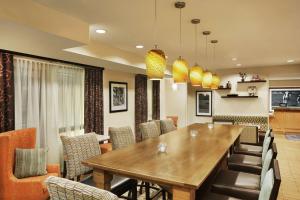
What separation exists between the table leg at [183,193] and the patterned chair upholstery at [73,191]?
1.89 feet

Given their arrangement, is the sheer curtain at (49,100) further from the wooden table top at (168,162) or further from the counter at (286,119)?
the counter at (286,119)

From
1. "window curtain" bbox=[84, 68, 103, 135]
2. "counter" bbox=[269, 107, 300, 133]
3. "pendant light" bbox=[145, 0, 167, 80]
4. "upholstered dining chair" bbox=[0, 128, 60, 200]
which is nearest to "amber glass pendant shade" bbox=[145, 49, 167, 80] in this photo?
"pendant light" bbox=[145, 0, 167, 80]

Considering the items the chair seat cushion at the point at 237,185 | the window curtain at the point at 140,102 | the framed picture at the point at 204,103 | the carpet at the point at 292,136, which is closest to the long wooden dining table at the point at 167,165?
the chair seat cushion at the point at 237,185

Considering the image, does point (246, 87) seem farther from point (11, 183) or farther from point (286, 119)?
point (11, 183)

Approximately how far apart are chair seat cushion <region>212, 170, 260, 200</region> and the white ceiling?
6.12 ft

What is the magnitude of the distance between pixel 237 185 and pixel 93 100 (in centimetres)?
349

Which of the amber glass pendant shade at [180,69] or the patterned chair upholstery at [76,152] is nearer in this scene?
the patterned chair upholstery at [76,152]

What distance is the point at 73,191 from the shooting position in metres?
1.11

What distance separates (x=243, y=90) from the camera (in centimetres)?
738

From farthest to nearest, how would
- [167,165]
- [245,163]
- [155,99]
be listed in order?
[155,99] < [245,163] < [167,165]

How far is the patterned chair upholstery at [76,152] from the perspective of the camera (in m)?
2.33

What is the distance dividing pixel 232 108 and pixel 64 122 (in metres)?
5.60

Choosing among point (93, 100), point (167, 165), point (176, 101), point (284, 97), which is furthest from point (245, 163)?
point (284, 97)

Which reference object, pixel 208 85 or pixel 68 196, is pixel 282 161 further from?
pixel 68 196
